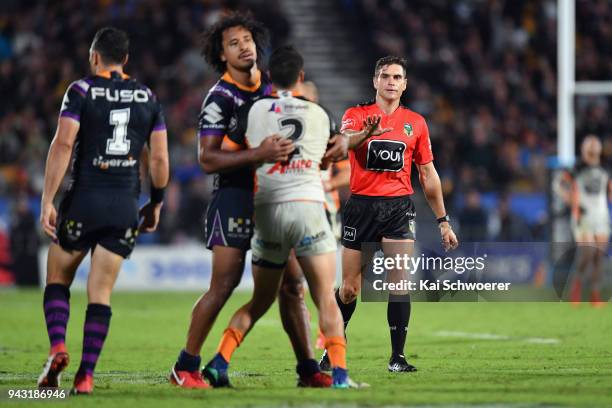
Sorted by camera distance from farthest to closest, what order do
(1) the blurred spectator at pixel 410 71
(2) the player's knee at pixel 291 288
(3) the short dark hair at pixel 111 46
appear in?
(1) the blurred spectator at pixel 410 71 → (2) the player's knee at pixel 291 288 → (3) the short dark hair at pixel 111 46

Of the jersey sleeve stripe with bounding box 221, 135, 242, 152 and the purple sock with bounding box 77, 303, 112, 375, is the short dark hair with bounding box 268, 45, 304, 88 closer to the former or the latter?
the jersey sleeve stripe with bounding box 221, 135, 242, 152

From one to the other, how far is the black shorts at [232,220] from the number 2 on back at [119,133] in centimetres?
72

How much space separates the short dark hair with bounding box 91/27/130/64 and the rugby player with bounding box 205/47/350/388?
2.96 feet

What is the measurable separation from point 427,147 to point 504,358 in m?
2.01

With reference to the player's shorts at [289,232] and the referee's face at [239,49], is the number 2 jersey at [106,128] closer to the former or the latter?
the referee's face at [239,49]

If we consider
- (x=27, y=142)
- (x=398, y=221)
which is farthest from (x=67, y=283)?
(x=27, y=142)

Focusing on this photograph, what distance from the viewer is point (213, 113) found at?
7.86 m

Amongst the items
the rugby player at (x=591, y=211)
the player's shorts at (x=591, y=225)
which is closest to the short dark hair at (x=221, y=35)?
the rugby player at (x=591, y=211)

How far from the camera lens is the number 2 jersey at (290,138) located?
7.61 m

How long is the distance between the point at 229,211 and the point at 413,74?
1945cm

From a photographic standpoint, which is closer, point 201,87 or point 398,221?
point 398,221

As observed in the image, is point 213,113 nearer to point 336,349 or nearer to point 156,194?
point 156,194

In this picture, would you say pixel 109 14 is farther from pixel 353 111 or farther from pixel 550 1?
pixel 353 111

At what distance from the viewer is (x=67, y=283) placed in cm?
807
